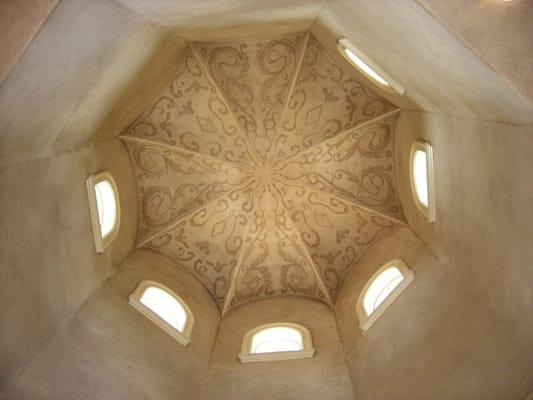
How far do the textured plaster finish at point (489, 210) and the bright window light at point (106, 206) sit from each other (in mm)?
4947

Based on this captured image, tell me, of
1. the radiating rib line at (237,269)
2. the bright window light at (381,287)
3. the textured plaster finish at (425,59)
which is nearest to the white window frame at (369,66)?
the textured plaster finish at (425,59)

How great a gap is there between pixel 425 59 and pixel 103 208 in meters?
5.55

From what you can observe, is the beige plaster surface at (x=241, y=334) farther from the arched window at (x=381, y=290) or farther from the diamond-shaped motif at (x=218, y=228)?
the diamond-shaped motif at (x=218, y=228)

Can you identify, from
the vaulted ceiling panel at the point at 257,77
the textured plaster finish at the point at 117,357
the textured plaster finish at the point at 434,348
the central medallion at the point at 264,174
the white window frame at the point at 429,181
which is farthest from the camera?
the central medallion at the point at 264,174

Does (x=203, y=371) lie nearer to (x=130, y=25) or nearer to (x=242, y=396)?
(x=242, y=396)

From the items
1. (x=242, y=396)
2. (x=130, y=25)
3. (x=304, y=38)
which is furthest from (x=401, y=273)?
(x=130, y=25)

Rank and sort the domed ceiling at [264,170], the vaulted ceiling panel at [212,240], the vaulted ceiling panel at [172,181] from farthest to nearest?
the vaulted ceiling panel at [212,240] < the vaulted ceiling panel at [172,181] < the domed ceiling at [264,170]

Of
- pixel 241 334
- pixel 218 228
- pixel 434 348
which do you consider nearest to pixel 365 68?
pixel 218 228

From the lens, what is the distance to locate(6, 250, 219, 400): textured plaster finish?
6914 mm

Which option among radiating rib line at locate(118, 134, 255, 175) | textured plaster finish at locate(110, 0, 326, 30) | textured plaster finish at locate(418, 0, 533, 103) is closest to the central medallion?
radiating rib line at locate(118, 134, 255, 175)

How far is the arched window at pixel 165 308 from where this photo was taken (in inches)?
361

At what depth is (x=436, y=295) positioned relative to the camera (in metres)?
8.23

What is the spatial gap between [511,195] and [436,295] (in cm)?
242

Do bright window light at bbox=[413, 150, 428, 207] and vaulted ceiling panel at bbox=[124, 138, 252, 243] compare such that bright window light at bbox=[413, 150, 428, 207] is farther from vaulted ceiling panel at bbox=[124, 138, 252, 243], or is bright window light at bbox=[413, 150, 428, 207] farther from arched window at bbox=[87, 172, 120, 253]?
arched window at bbox=[87, 172, 120, 253]
